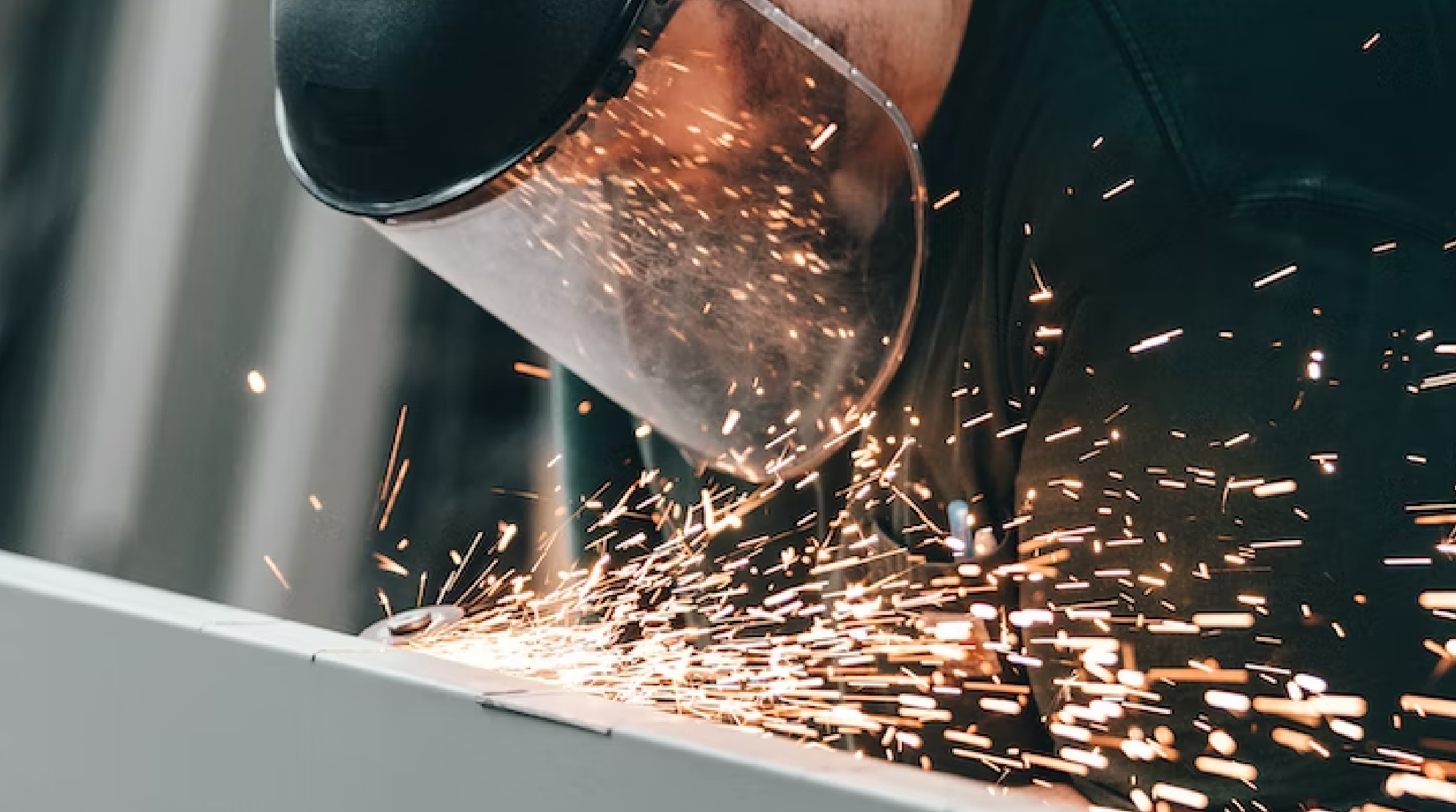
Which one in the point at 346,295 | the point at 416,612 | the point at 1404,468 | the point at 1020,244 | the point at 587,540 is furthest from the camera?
the point at 346,295

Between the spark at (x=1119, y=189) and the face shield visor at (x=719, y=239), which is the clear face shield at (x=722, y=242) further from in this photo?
the spark at (x=1119, y=189)

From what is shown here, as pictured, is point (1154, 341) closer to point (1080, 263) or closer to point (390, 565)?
point (1080, 263)

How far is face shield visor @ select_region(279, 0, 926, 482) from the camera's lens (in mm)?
836

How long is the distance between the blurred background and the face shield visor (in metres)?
0.58

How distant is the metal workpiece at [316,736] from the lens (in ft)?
1.60

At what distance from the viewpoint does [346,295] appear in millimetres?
1793

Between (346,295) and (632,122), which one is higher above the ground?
(346,295)

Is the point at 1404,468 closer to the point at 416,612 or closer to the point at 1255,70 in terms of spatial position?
the point at 1255,70

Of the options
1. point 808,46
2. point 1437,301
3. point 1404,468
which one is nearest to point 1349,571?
point 1404,468

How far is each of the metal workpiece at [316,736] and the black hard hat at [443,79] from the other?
0.97ft

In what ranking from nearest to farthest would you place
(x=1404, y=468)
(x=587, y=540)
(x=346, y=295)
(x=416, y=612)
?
(x=1404, y=468) < (x=416, y=612) < (x=587, y=540) < (x=346, y=295)

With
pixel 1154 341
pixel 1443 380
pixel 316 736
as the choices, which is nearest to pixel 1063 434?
pixel 1154 341

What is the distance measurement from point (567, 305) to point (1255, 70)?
0.53 meters

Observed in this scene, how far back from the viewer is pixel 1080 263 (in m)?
0.92
